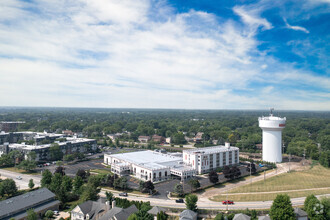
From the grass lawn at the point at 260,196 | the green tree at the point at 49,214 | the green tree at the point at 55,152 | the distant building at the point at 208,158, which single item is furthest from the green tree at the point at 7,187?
the distant building at the point at 208,158

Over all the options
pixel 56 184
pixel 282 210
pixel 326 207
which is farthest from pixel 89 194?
pixel 326 207

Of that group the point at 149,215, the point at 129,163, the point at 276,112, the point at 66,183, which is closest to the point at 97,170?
the point at 129,163

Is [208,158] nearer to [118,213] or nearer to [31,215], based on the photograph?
[118,213]

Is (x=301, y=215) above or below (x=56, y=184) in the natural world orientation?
below

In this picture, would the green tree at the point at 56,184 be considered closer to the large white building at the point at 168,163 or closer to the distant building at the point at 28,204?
the distant building at the point at 28,204

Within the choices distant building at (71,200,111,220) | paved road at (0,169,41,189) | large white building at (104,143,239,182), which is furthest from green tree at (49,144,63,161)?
distant building at (71,200,111,220)

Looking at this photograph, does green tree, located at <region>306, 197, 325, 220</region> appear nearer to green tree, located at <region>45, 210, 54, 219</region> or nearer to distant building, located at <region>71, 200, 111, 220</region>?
distant building, located at <region>71, 200, 111, 220</region>

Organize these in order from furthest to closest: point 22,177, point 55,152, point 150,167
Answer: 1. point 55,152
2. point 22,177
3. point 150,167

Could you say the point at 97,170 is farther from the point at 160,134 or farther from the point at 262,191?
the point at 160,134

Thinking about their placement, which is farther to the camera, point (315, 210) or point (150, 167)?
point (150, 167)
